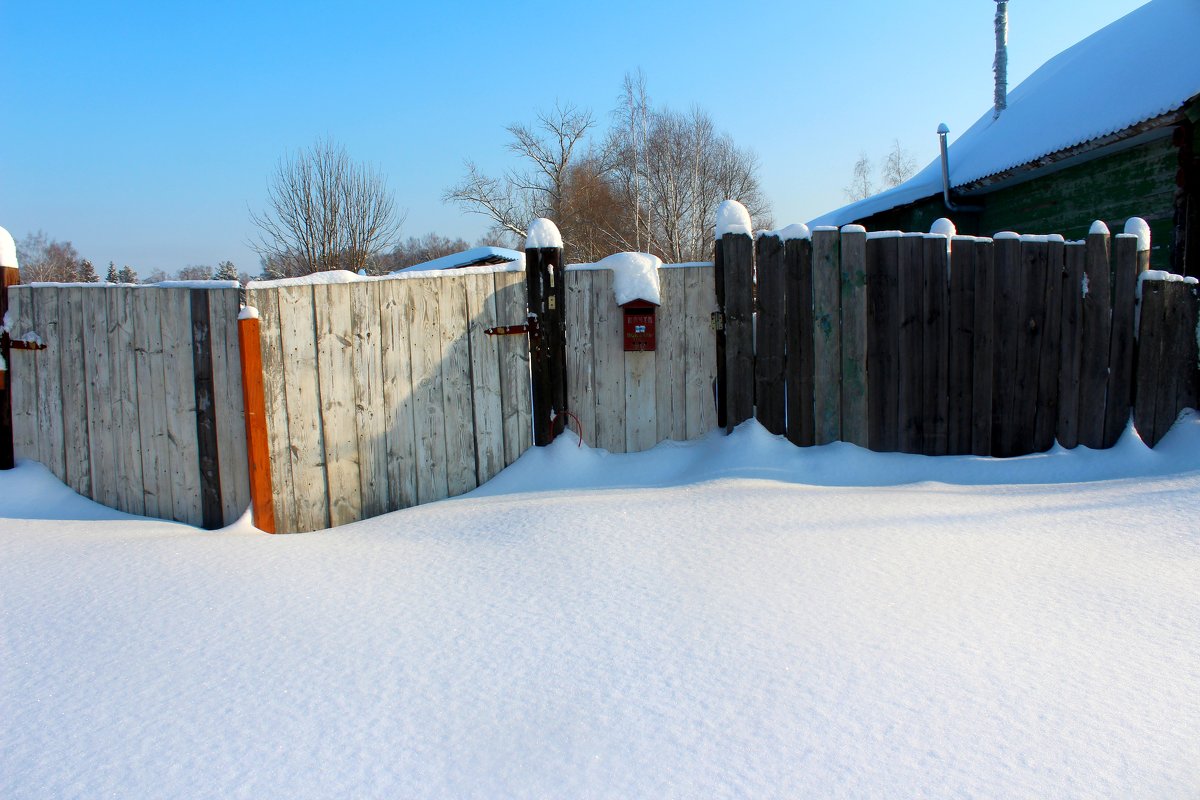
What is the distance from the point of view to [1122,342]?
18.0 ft

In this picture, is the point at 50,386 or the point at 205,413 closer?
the point at 205,413

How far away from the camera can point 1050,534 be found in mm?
3699

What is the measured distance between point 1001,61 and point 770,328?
1410 centimetres

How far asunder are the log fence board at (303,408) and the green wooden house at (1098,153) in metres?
8.65

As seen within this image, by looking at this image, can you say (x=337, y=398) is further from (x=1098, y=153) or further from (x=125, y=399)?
(x=1098, y=153)

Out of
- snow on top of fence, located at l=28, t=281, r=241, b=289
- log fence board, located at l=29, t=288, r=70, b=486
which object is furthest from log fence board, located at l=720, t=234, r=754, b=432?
log fence board, located at l=29, t=288, r=70, b=486

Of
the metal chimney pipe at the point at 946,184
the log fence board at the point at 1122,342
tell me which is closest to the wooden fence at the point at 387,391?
the log fence board at the point at 1122,342

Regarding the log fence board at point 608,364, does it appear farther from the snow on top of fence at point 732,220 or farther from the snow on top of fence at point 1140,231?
the snow on top of fence at point 1140,231

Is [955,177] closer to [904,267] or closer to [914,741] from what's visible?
[904,267]

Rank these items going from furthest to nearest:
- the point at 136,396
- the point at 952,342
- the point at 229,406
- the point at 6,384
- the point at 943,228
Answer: the point at 943,228, the point at 952,342, the point at 6,384, the point at 136,396, the point at 229,406

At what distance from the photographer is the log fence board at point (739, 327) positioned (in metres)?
5.18

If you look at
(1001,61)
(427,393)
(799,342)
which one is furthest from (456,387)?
(1001,61)

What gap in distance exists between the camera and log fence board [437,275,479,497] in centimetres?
488

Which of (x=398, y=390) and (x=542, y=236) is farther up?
(x=542, y=236)
